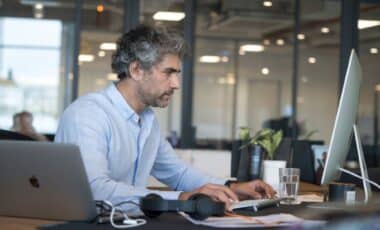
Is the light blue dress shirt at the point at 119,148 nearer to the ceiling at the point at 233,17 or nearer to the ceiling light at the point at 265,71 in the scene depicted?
the ceiling at the point at 233,17

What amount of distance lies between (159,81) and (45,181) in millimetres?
868

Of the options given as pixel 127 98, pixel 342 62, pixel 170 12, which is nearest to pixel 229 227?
pixel 127 98

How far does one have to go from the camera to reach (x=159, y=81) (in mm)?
2479

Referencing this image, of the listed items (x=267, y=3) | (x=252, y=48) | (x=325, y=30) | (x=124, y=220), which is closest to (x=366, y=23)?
(x=267, y=3)

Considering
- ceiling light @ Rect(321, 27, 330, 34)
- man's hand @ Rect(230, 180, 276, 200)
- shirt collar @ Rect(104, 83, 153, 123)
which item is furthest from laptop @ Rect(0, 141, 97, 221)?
ceiling light @ Rect(321, 27, 330, 34)

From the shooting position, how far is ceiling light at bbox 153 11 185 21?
8584 millimetres

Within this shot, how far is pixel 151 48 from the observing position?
7.92 feet

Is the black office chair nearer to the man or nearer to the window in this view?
the man

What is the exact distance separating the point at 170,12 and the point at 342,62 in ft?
8.15

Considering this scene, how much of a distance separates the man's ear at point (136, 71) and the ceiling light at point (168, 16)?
5.95 metres

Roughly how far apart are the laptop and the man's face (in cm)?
79

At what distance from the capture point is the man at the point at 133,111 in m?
2.18

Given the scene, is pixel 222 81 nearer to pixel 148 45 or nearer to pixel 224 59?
pixel 224 59

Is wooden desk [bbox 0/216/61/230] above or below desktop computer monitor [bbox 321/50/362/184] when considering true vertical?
below
